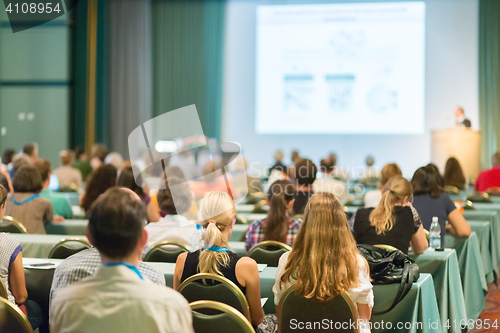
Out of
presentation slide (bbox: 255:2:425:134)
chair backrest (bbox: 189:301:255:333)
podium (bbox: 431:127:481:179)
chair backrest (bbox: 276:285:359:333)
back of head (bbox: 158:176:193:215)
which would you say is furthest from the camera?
presentation slide (bbox: 255:2:425:134)

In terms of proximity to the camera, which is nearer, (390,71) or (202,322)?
(202,322)

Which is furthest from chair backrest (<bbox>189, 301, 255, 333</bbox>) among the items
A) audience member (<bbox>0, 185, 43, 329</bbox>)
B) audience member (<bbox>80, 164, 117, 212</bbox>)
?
audience member (<bbox>80, 164, 117, 212</bbox>)

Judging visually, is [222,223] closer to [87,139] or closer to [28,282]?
[28,282]

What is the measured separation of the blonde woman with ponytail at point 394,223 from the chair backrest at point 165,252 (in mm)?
1110

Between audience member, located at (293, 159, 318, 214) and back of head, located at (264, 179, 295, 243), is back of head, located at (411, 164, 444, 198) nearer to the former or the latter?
audience member, located at (293, 159, 318, 214)

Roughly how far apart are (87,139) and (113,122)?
81cm

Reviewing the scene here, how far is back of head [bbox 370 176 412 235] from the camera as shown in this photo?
3.25 meters

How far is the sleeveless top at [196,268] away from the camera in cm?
232

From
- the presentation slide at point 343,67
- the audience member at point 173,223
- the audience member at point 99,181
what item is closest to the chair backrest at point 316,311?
the audience member at point 173,223

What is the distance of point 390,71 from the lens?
11.5 metres

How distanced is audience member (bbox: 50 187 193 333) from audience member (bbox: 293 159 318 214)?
3.31m

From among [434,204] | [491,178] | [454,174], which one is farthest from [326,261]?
[491,178]

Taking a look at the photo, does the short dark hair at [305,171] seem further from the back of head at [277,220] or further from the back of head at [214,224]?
the back of head at [214,224]

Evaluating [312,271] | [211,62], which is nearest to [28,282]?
[312,271]
